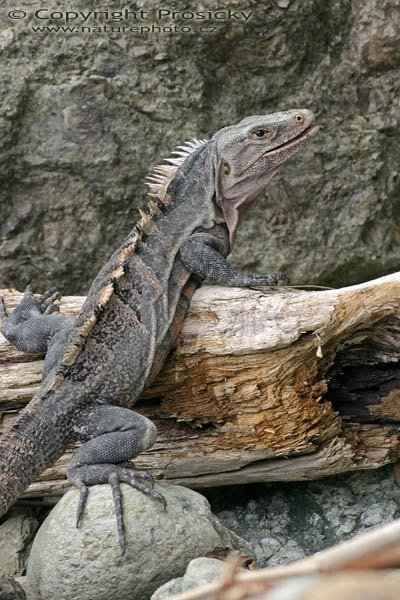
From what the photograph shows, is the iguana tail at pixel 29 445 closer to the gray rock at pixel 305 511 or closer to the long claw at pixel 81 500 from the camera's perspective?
the long claw at pixel 81 500

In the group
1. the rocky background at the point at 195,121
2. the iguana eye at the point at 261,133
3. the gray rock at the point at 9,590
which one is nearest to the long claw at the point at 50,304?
the rocky background at the point at 195,121

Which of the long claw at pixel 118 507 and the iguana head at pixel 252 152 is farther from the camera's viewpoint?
the iguana head at pixel 252 152

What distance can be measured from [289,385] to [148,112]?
2.48 m

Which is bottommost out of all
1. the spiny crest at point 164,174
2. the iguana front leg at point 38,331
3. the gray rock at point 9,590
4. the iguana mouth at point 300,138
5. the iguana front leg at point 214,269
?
the gray rock at point 9,590

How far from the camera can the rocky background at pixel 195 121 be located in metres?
6.21

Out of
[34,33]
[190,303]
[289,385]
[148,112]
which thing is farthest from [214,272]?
[34,33]

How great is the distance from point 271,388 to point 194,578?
125 centimetres

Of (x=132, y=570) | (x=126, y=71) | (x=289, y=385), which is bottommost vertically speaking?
(x=132, y=570)

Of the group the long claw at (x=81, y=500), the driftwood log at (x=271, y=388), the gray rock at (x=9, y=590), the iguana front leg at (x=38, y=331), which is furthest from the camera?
the iguana front leg at (x=38, y=331)

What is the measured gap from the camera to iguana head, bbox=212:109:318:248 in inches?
208

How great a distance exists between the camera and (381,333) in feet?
15.4

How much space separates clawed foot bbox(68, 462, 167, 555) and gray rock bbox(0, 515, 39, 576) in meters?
0.86

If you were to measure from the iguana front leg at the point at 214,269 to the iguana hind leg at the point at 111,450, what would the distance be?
91cm

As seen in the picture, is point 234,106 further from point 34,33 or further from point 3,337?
point 3,337
